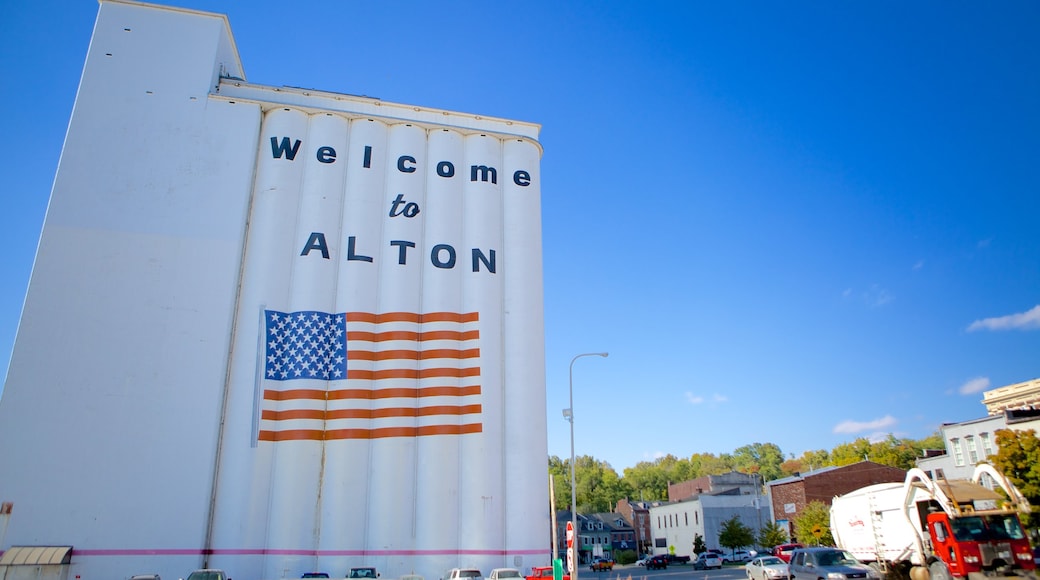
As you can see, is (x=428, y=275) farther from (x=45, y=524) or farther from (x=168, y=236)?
(x=45, y=524)

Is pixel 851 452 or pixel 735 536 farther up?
pixel 851 452

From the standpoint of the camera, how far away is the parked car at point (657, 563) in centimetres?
5566

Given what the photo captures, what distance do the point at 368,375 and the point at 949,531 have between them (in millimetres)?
19025

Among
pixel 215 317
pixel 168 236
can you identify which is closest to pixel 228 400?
pixel 215 317

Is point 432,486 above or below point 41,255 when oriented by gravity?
below

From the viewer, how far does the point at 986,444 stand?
47.7 metres

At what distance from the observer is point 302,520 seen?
74.6 feet

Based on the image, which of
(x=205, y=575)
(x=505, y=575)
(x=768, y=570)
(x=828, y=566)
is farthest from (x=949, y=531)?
(x=205, y=575)

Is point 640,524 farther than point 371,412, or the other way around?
point 640,524

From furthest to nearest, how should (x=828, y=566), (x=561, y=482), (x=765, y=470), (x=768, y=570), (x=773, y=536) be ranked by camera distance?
(x=765, y=470) < (x=561, y=482) < (x=773, y=536) < (x=768, y=570) < (x=828, y=566)

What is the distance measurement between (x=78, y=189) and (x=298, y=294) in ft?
29.8

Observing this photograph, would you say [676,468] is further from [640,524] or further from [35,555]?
[35,555]

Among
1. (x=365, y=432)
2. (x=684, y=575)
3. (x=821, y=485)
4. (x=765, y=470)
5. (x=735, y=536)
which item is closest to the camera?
(x=365, y=432)

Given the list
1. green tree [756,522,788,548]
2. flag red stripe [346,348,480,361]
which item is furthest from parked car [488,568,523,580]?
green tree [756,522,788,548]
